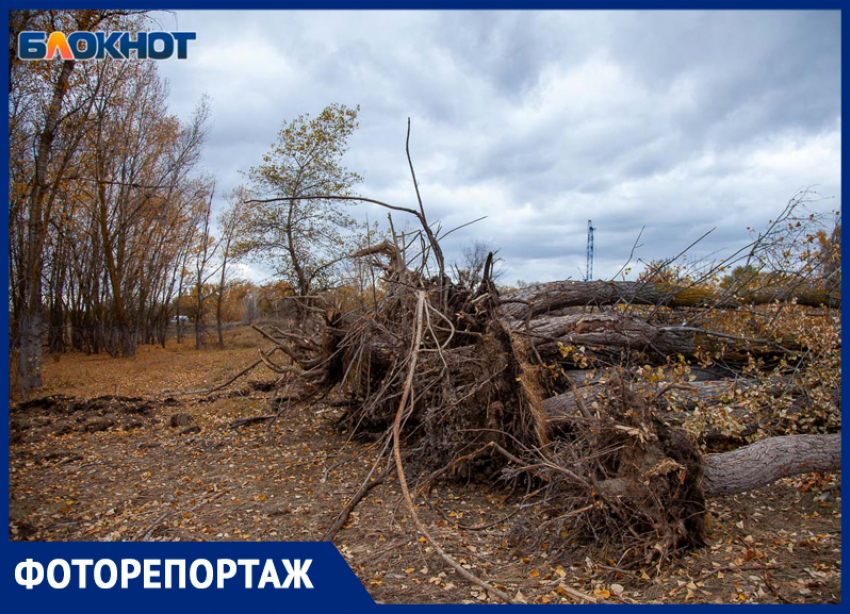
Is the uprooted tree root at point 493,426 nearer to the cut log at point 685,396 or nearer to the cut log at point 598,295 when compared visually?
the cut log at point 685,396

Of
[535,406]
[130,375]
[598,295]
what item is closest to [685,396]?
[535,406]

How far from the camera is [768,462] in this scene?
4.09 metres

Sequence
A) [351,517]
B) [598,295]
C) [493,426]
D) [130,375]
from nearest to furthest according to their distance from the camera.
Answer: [351,517]
[493,426]
[598,295]
[130,375]

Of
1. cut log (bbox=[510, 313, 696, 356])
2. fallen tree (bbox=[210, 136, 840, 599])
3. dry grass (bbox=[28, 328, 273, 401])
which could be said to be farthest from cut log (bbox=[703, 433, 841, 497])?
dry grass (bbox=[28, 328, 273, 401])

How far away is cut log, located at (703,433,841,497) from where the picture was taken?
4008mm

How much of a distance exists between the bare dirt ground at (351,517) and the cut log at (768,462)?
20 centimetres

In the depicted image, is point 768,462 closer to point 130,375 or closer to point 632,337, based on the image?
point 632,337

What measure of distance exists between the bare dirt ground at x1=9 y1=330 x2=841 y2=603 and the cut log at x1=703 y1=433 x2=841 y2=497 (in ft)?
0.67

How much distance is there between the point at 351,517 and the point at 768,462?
121 inches

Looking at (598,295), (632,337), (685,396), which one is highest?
(598,295)

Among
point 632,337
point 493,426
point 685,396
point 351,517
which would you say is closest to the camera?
point 351,517

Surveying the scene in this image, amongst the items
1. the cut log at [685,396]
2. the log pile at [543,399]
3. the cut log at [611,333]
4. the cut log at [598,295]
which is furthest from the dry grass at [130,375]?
the cut log at [685,396]

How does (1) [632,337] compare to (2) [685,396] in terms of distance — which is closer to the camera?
(2) [685,396]

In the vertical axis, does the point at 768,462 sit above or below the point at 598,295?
below
